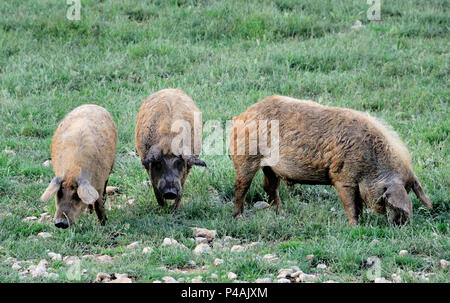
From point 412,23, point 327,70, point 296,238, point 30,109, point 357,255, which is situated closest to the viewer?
point 357,255

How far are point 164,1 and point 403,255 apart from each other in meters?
9.56

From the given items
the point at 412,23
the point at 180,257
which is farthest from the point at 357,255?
the point at 412,23

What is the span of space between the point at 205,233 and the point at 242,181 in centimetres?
90

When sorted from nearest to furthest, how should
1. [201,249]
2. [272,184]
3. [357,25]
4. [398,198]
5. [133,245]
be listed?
1. [201,249]
2. [133,245]
3. [398,198]
4. [272,184]
5. [357,25]

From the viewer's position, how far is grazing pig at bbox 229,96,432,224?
7.97 m

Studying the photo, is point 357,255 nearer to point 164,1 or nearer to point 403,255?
point 403,255

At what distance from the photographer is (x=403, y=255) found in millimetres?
7102

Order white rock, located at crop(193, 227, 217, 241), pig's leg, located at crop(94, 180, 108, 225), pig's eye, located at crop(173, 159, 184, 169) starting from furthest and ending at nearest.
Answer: pig's eye, located at crop(173, 159, 184, 169)
pig's leg, located at crop(94, 180, 108, 225)
white rock, located at crop(193, 227, 217, 241)

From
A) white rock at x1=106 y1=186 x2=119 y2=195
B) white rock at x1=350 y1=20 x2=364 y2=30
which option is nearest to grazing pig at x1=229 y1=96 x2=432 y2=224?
white rock at x1=106 y1=186 x2=119 y2=195

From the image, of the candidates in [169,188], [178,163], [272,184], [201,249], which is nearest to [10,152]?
[178,163]

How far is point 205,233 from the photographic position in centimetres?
811

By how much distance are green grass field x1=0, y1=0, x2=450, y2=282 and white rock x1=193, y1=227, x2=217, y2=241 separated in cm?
9

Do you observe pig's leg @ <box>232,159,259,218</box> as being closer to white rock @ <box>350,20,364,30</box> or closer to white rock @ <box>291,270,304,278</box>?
white rock @ <box>291,270,304,278</box>

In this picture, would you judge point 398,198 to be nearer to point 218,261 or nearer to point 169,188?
point 218,261
